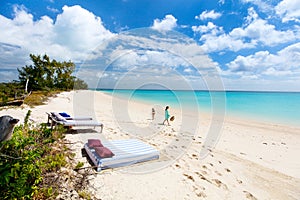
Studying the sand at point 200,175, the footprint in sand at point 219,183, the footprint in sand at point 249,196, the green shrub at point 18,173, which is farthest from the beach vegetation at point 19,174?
the footprint in sand at point 249,196

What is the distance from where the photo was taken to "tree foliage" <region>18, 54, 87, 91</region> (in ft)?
88.1

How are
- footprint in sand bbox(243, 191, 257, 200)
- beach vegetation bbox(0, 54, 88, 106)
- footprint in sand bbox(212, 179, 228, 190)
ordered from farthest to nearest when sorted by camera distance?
beach vegetation bbox(0, 54, 88, 106), footprint in sand bbox(212, 179, 228, 190), footprint in sand bbox(243, 191, 257, 200)

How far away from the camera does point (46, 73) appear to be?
29.6 metres

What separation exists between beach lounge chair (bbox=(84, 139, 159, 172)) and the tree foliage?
22.0m

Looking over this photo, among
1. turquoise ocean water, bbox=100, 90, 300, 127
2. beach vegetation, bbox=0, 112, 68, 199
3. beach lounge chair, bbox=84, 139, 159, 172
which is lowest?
turquoise ocean water, bbox=100, 90, 300, 127

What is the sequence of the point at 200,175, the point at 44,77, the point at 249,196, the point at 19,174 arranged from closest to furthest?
the point at 19,174 → the point at 249,196 → the point at 200,175 → the point at 44,77

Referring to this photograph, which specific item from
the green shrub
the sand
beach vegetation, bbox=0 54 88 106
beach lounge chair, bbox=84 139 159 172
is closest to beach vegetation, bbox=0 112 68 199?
the green shrub

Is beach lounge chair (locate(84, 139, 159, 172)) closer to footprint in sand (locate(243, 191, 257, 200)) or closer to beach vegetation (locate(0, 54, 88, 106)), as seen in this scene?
footprint in sand (locate(243, 191, 257, 200))

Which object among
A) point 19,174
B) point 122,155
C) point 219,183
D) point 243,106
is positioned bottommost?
point 243,106

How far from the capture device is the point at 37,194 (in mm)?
2893

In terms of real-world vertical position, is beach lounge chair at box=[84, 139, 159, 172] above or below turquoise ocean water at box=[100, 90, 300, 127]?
above

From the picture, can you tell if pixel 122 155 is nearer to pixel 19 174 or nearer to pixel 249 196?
pixel 19 174

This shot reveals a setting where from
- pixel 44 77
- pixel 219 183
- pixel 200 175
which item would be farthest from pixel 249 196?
pixel 44 77

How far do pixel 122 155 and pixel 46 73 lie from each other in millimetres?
30810
